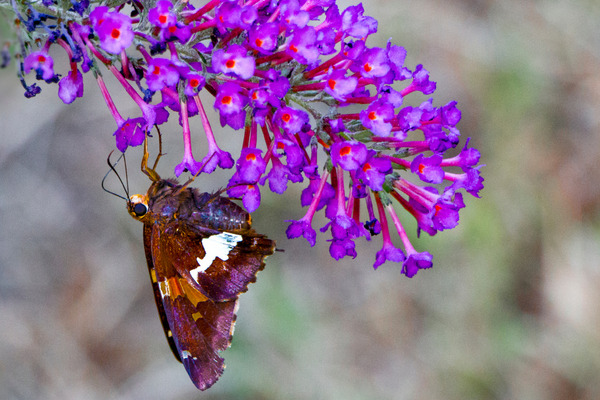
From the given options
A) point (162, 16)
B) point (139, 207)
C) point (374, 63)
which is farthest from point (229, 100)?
point (139, 207)

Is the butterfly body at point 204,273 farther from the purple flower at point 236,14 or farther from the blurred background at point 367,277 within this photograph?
the blurred background at point 367,277

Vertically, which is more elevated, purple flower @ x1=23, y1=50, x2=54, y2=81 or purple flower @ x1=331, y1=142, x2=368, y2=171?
purple flower @ x1=23, y1=50, x2=54, y2=81

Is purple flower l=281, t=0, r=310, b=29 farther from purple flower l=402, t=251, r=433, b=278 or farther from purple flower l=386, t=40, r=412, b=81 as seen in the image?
purple flower l=402, t=251, r=433, b=278

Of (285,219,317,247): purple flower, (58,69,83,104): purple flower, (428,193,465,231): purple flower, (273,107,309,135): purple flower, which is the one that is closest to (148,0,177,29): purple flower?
(58,69,83,104): purple flower

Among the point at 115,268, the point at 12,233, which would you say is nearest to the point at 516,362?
the point at 115,268

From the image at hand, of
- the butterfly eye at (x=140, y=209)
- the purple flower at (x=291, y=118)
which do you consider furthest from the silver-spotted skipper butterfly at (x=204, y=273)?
the purple flower at (x=291, y=118)
